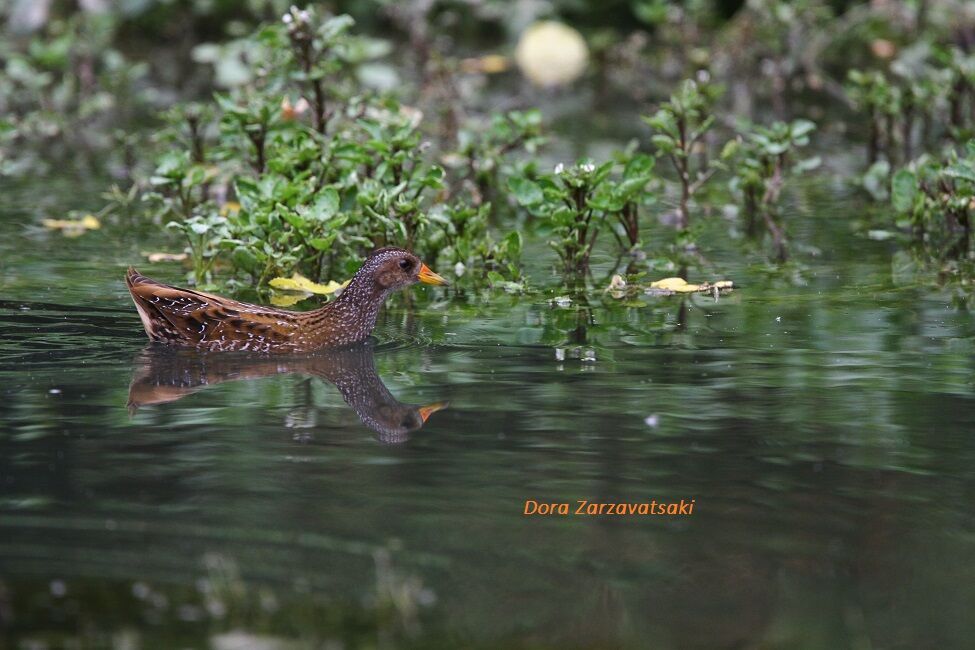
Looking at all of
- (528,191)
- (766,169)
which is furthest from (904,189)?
(528,191)

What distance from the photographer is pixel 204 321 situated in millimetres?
7406

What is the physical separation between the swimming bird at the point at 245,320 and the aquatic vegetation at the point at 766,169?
10.8ft

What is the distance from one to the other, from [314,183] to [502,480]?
3908 mm

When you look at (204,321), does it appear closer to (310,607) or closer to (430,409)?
(430,409)

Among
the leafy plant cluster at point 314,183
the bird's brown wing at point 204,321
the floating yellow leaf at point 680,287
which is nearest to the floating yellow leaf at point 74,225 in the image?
the leafy plant cluster at point 314,183

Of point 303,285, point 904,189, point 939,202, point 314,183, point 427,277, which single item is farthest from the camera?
point 904,189

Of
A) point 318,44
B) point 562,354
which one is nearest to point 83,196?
point 318,44

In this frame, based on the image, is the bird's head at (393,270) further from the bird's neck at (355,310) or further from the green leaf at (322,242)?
the green leaf at (322,242)

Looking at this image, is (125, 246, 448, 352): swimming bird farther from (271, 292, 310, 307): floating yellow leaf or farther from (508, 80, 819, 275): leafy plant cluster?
(508, 80, 819, 275): leafy plant cluster

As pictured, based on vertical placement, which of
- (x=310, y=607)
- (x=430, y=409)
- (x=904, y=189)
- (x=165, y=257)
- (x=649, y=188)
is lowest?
(x=310, y=607)

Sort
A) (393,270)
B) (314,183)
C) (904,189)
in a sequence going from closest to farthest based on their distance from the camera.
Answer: (393,270), (314,183), (904,189)

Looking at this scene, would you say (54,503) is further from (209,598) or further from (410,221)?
(410,221)

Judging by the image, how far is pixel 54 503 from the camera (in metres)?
5.09

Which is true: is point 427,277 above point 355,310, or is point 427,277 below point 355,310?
above
